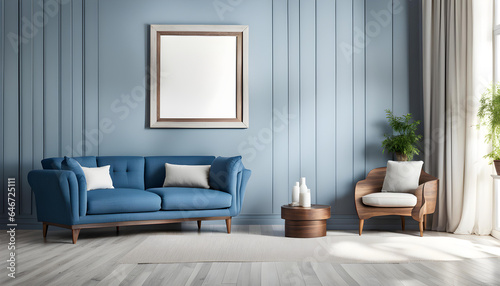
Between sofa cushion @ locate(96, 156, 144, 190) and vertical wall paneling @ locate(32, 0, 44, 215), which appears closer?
sofa cushion @ locate(96, 156, 144, 190)

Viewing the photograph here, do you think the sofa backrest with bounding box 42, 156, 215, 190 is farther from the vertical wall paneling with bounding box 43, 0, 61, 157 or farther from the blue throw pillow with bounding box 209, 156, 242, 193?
the vertical wall paneling with bounding box 43, 0, 61, 157

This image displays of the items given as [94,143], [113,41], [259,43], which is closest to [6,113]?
[94,143]

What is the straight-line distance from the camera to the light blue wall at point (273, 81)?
5234mm

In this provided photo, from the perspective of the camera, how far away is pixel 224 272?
9.97ft

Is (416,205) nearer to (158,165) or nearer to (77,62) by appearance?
(158,165)

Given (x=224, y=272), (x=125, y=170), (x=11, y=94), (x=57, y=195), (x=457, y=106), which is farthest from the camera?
(x=11, y=94)

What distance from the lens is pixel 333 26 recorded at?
5.31 m

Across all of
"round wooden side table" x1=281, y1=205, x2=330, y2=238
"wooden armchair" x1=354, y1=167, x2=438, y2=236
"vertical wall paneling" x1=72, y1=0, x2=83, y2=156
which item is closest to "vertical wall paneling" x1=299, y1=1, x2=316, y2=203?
"wooden armchair" x1=354, y1=167, x2=438, y2=236

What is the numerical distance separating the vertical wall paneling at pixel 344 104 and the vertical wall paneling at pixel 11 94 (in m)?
3.68

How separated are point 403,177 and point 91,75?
3.66 metres

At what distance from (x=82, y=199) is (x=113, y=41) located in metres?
2.03

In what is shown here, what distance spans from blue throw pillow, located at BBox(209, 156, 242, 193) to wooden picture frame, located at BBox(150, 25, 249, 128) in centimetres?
66

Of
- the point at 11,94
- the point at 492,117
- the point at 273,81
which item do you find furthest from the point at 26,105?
the point at 492,117

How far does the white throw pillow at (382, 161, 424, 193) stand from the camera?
478 centimetres
